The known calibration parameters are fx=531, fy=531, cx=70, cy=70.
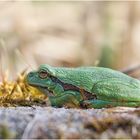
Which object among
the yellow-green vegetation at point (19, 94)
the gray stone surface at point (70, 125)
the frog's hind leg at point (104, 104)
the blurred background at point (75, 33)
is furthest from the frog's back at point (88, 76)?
the blurred background at point (75, 33)

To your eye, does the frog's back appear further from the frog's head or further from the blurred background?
the blurred background

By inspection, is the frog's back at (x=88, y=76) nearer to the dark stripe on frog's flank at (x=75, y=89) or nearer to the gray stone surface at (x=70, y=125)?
the dark stripe on frog's flank at (x=75, y=89)

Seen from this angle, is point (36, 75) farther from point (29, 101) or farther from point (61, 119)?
point (61, 119)

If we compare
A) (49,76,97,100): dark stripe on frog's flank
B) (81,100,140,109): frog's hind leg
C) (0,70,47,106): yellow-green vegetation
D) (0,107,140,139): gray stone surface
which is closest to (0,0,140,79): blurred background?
(0,70,47,106): yellow-green vegetation

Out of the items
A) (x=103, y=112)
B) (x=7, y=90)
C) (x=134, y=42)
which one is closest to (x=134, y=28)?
(x=134, y=42)

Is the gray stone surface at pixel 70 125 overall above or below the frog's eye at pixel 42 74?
above

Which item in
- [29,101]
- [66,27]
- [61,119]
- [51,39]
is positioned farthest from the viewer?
[66,27]

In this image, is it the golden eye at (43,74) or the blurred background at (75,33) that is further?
the blurred background at (75,33)
